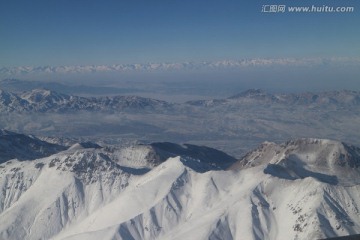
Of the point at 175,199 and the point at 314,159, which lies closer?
the point at 175,199

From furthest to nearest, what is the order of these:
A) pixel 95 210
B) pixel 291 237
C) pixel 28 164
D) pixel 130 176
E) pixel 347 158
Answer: pixel 347 158 → pixel 28 164 → pixel 130 176 → pixel 95 210 → pixel 291 237

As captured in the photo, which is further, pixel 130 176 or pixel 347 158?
pixel 347 158

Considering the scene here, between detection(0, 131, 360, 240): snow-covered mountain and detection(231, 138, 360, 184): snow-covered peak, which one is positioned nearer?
detection(0, 131, 360, 240): snow-covered mountain

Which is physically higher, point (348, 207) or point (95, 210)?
point (348, 207)

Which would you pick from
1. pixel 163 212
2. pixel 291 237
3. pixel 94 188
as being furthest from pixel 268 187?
pixel 94 188

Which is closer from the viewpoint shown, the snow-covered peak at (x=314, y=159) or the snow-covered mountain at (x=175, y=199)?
the snow-covered mountain at (x=175, y=199)

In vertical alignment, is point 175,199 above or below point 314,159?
above

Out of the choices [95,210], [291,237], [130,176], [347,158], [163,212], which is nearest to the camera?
[291,237]

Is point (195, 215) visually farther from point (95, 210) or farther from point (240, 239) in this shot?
point (95, 210)
